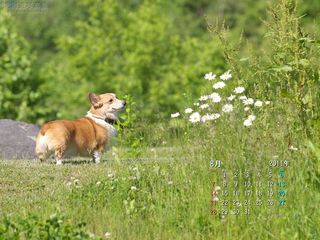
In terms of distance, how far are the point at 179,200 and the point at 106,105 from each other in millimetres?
4683

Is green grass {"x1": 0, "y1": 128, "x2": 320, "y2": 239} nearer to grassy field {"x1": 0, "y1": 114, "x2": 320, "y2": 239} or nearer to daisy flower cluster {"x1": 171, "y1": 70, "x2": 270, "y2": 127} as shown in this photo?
grassy field {"x1": 0, "y1": 114, "x2": 320, "y2": 239}

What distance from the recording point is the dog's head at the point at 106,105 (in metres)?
12.6

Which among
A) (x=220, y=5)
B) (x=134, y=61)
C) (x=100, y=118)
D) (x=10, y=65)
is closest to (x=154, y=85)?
(x=134, y=61)

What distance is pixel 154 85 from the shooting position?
72.6 feet

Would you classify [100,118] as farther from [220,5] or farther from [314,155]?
[220,5]

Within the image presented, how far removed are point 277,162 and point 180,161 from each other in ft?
5.48

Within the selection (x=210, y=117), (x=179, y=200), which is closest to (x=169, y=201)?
(x=179, y=200)

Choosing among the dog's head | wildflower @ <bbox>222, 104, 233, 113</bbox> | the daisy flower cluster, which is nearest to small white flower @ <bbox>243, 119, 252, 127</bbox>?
the daisy flower cluster

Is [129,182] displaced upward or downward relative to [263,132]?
downward

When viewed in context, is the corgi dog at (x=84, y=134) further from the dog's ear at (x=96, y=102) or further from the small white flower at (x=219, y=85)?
the small white flower at (x=219, y=85)

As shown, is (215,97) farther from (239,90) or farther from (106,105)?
(106,105)

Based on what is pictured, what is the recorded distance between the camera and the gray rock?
1377 centimetres
